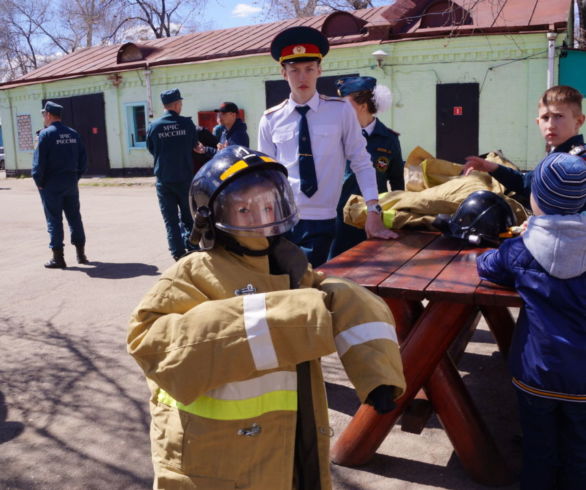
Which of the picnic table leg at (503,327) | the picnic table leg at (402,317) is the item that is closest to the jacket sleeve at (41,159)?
the picnic table leg at (402,317)

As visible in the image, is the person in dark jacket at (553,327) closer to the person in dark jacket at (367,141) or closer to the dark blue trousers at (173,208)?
the person in dark jacket at (367,141)

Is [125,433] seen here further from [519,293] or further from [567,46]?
[567,46]

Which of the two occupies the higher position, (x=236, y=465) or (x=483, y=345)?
(x=236, y=465)

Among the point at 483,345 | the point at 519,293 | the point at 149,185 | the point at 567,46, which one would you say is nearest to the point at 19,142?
the point at 149,185

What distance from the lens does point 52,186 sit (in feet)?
25.0

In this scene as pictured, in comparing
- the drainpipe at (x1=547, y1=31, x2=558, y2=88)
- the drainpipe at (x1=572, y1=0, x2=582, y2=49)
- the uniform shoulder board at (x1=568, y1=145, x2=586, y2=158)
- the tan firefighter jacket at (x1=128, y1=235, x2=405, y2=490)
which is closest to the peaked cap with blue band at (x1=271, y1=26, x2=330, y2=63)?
the uniform shoulder board at (x1=568, y1=145, x2=586, y2=158)

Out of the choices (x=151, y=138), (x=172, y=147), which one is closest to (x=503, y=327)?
(x=172, y=147)

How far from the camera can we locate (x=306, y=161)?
11.7 ft

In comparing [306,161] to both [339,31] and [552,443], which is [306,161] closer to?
[552,443]

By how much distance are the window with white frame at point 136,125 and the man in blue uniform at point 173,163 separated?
50.9 ft

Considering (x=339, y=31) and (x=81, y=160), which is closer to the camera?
(x=81, y=160)

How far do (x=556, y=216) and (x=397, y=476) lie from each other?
137 centimetres

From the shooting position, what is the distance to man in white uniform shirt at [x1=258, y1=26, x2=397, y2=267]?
355 cm

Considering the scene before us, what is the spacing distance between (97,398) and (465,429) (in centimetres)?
212
